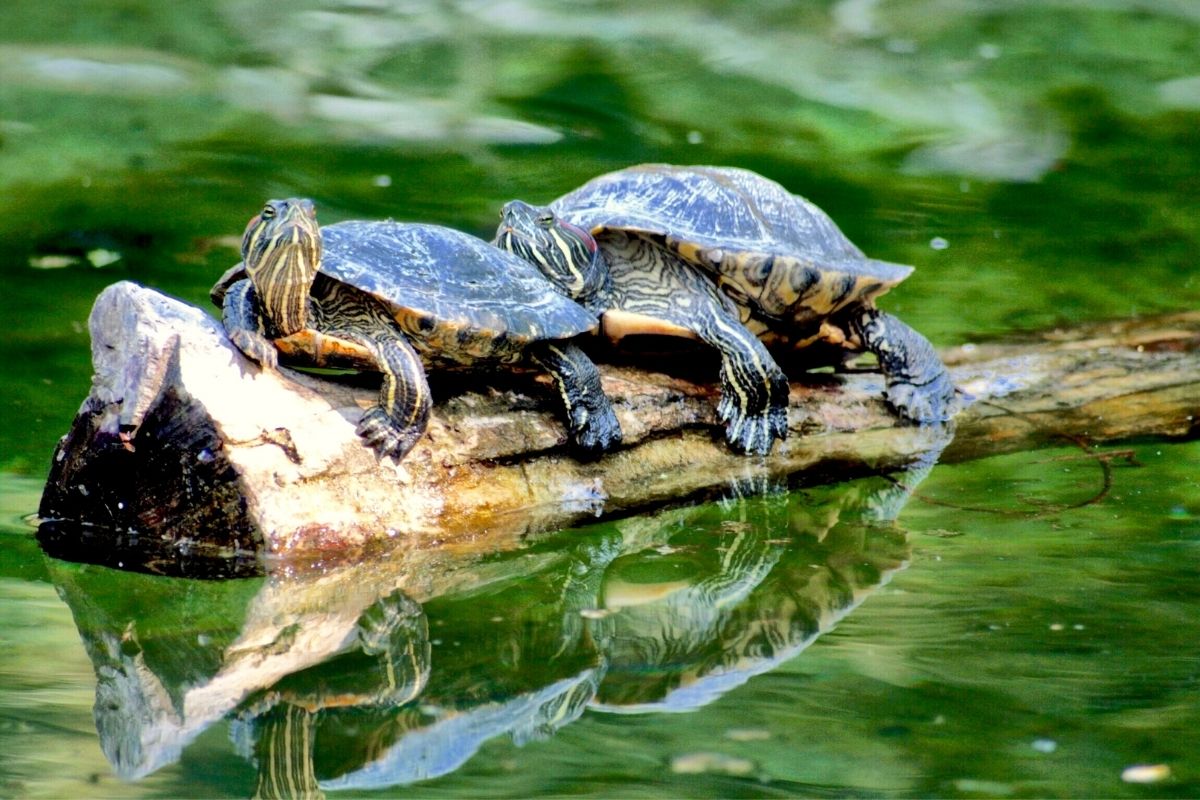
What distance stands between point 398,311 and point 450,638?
1097 millimetres

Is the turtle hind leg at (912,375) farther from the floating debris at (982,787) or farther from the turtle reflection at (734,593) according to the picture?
the floating debris at (982,787)

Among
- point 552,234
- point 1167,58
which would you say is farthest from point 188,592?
point 1167,58

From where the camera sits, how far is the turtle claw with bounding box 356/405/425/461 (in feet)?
12.3

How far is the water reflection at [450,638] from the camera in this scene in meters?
2.68

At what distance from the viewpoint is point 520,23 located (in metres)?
10.7

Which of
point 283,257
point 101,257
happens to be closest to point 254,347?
point 283,257

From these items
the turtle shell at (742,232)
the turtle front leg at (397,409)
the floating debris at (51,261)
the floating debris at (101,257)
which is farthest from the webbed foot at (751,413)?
the floating debris at (51,261)

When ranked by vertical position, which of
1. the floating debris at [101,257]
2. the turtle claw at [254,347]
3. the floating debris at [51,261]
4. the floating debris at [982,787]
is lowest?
the floating debris at [982,787]

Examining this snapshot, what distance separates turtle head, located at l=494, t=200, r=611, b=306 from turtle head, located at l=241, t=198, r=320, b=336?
86 cm

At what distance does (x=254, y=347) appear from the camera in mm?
3705

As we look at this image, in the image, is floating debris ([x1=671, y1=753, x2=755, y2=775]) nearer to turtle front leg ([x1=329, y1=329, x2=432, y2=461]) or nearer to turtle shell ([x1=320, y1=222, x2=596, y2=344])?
turtle front leg ([x1=329, y1=329, x2=432, y2=461])

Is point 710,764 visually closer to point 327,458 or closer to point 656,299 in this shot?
point 327,458

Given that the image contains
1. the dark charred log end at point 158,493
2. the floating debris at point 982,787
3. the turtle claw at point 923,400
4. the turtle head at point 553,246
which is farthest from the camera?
the turtle claw at point 923,400

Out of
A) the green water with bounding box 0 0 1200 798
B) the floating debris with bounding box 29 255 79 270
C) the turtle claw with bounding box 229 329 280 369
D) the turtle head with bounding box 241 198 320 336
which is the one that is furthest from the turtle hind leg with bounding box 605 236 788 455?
the floating debris with bounding box 29 255 79 270
